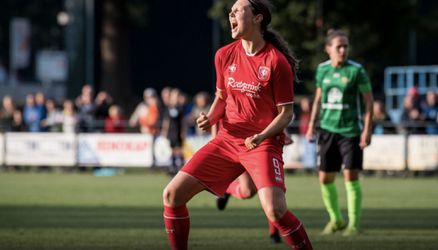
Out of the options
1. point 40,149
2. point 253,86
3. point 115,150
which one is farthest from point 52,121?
point 253,86

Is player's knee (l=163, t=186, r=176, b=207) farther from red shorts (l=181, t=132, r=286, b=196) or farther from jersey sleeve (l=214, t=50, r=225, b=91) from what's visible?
jersey sleeve (l=214, t=50, r=225, b=91)

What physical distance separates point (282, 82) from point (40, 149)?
68.2 feet

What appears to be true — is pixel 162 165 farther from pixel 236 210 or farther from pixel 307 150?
pixel 236 210

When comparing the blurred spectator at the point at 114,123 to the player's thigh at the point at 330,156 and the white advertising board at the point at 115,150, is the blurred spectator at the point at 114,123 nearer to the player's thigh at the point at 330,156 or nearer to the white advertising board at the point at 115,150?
the white advertising board at the point at 115,150

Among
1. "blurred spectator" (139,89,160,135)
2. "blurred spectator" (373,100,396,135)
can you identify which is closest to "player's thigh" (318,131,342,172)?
"blurred spectator" (373,100,396,135)

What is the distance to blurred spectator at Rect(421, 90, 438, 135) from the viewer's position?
1064 inches

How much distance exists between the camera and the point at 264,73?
966cm

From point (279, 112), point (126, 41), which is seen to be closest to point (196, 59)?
point (126, 41)

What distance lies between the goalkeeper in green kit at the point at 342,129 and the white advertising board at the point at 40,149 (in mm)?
16414

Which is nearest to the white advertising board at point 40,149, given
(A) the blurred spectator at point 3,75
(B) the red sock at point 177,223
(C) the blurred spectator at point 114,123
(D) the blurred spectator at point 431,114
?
(C) the blurred spectator at point 114,123

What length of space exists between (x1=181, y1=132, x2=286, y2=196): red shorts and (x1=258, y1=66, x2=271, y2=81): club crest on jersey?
51 cm

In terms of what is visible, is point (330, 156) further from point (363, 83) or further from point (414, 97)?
point (414, 97)

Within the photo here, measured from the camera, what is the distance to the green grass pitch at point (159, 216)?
41.7 ft

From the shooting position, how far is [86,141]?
29453 mm
